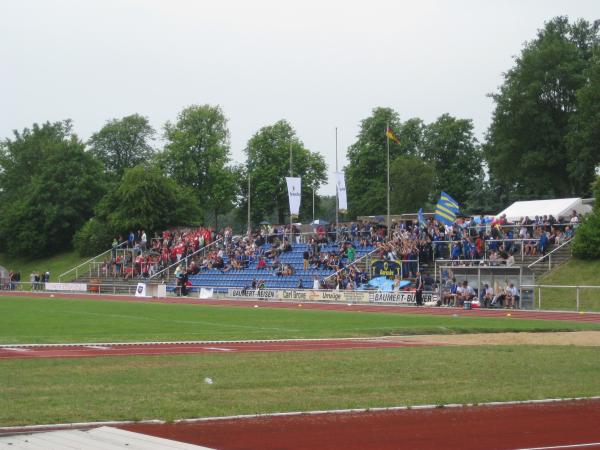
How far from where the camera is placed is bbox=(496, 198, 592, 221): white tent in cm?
5581

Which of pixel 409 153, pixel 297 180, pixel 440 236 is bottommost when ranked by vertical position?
pixel 440 236

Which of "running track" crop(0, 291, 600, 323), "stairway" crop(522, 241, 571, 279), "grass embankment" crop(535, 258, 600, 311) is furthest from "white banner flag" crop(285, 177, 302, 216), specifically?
"grass embankment" crop(535, 258, 600, 311)

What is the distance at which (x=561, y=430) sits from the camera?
10.6m

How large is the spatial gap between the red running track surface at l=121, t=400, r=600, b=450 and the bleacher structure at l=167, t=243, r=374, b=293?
1719 inches

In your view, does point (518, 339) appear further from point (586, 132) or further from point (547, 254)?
point (586, 132)

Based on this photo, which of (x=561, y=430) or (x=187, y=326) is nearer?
(x=561, y=430)

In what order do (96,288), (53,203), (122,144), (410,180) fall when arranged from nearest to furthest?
(96,288), (53,203), (410,180), (122,144)

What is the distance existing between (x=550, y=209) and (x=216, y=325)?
3202cm

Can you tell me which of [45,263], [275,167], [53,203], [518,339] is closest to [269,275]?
[518,339]

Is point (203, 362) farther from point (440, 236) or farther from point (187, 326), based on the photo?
point (440, 236)

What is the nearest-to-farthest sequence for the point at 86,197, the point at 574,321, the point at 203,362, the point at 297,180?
the point at 203,362, the point at 574,321, the point at 297,180, the point at 86,197

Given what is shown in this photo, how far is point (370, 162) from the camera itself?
103 metres

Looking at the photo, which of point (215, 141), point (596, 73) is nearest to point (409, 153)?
point (215, 141)

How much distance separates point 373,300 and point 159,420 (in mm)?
38195
